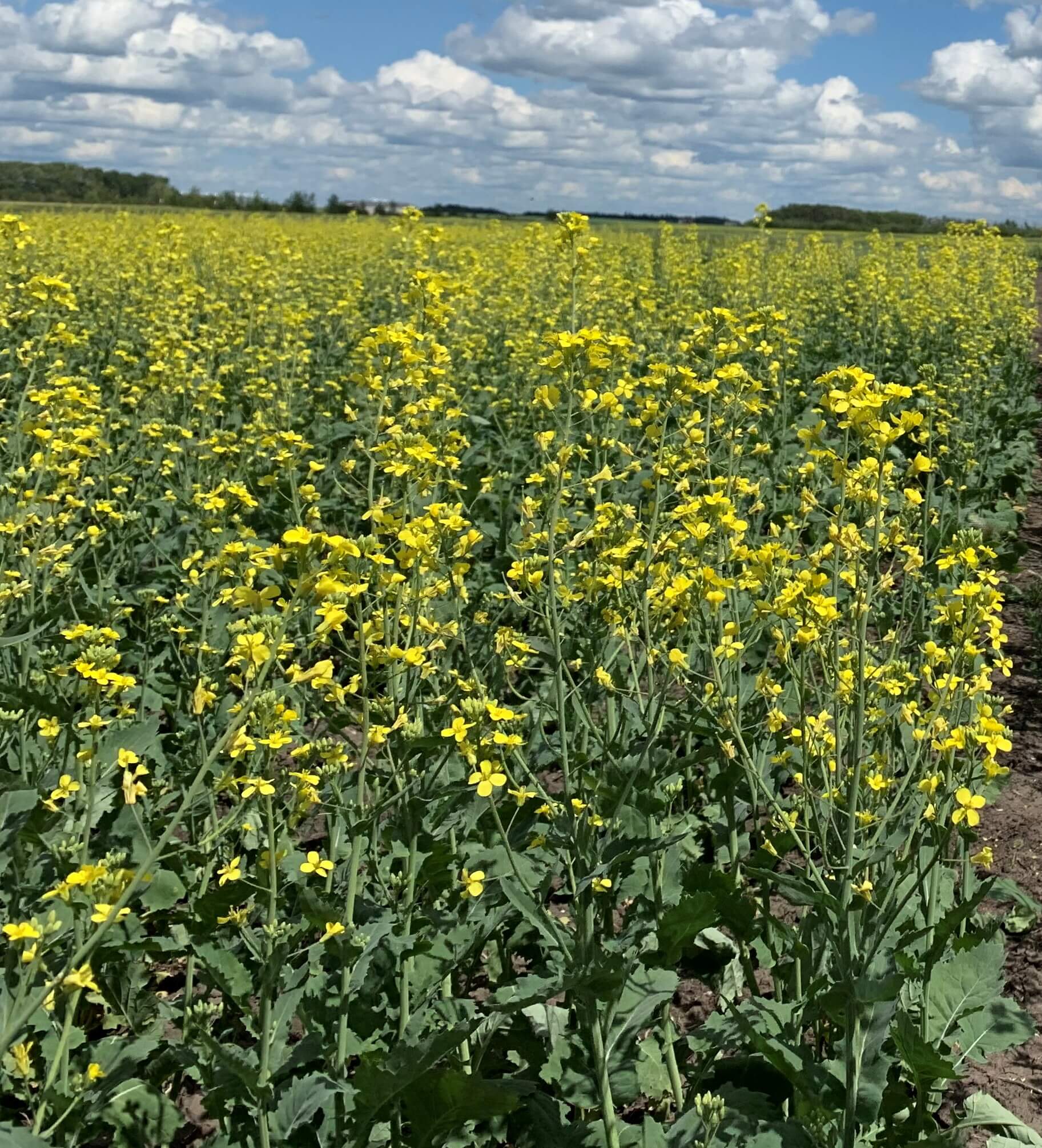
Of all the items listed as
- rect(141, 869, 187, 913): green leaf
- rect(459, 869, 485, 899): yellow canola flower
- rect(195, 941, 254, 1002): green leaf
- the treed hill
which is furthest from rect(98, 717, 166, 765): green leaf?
the treed hill

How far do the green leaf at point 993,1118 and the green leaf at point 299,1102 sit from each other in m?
1.49

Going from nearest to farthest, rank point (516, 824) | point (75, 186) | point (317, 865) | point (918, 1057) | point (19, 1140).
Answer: point (19, 1140), point (918, 1057), point (317, 865), point (516, 824), point (75, 186)

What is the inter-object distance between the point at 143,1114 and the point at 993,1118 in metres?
2.10

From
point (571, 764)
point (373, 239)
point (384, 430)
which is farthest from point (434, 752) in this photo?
point (373, 239)

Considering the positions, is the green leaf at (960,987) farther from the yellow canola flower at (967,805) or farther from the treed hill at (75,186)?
the treed hill at (75,186)

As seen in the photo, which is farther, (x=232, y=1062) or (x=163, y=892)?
(x=163, y=892)

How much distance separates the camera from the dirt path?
11.0 feet

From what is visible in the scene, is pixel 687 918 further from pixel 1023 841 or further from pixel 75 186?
pixel 75 186

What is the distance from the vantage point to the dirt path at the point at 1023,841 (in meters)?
3.35

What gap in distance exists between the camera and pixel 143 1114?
2.79m

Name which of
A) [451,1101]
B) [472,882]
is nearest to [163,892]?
[472,882]

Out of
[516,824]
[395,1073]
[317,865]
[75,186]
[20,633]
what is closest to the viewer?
[395,1073]

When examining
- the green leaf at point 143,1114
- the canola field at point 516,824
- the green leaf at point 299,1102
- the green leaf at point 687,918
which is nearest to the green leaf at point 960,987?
the canola field at point 516,824

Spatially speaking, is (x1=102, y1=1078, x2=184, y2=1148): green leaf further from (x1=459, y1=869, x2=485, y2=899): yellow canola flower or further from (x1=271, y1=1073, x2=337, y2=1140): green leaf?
(x1=459, y1=869, x2=485, y2=899): yellow canola flower
